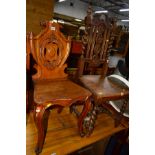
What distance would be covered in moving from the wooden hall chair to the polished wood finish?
0.24ft

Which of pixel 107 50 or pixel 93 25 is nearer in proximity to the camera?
pixel 93 25

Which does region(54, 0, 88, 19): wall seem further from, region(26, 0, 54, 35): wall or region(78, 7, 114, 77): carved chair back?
region(78, 7, 114, 77): carved chair back

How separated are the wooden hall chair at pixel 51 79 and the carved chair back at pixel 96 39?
229 millimetres

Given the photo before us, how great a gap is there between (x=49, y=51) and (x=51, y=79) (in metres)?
0.25

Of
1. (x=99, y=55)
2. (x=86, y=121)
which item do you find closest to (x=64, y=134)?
(x=86, y=121)

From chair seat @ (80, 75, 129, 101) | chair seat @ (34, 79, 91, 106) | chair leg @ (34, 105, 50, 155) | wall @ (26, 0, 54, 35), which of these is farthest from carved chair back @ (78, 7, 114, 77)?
wall @ (26, 0, 54, 35)

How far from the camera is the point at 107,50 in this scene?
183 cm

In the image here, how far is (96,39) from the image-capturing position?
1.73m

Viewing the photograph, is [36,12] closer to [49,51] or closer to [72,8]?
[49,51]

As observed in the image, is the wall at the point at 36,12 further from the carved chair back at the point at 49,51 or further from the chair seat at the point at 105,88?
the chair seat at the point at 105,88

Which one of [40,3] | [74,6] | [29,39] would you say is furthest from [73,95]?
[74,6]
